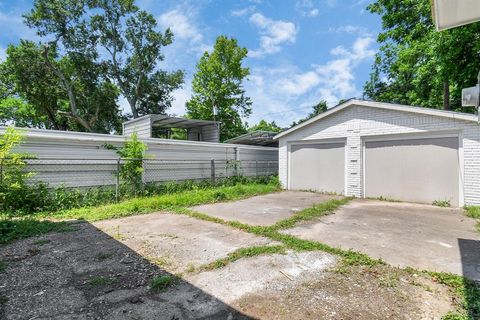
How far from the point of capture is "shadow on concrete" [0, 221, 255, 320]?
2.16 meters

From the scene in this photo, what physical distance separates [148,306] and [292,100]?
2971cm

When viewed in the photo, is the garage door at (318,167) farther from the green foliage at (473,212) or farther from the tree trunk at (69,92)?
the tree trunk at (69,92)

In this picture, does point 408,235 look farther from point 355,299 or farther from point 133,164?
point 133,164

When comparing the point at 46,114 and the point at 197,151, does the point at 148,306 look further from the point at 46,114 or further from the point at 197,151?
the point at 46,114

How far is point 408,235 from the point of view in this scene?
4320 millimetres

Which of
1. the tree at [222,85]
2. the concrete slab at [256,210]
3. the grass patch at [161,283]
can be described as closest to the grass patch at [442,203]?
the concrete slab at [256,210]

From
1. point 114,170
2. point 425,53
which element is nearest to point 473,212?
point 425,53

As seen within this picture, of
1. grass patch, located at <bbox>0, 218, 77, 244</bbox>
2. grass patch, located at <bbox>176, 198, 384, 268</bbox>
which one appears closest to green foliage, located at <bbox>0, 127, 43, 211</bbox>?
grass patch, located at <bbox>0, 218, 77, 244</bbox>

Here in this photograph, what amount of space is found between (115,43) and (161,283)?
73.2ft

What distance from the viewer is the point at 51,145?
6.68 m

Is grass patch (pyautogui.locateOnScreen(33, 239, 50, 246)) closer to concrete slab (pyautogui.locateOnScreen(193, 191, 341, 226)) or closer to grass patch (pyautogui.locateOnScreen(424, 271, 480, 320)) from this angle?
concrete slab (pyautogui.locateOnScreen(193, 191, 341, 226))

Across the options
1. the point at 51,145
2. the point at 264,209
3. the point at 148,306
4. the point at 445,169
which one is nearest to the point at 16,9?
the point at 51,145

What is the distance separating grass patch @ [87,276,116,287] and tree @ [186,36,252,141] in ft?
65.3

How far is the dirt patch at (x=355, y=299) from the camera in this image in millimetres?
2139
